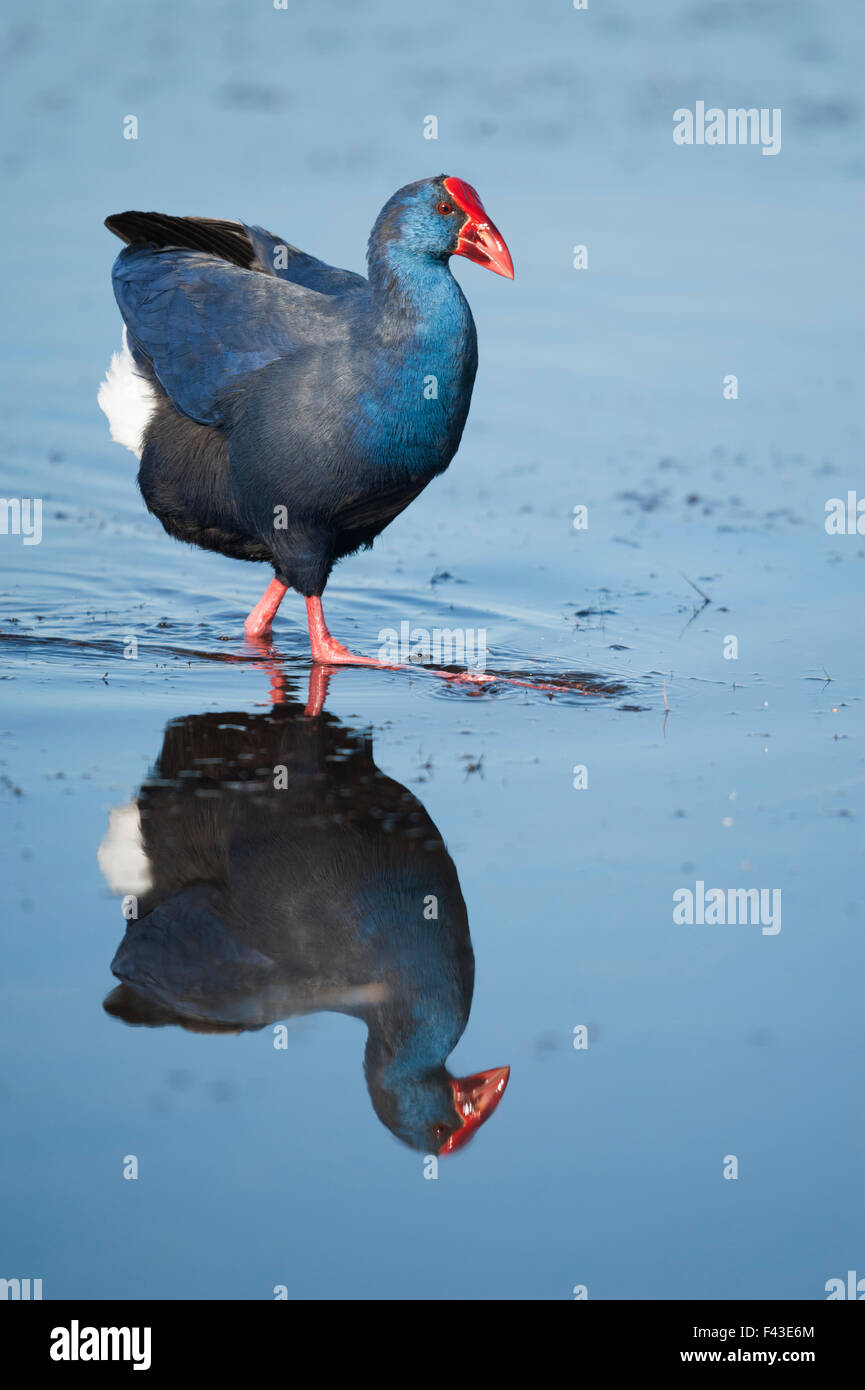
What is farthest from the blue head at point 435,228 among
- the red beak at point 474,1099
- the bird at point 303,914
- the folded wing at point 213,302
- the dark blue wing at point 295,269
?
the red beak at point 474,1099

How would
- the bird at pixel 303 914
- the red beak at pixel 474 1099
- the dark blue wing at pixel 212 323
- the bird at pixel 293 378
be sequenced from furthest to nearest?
the dark blue wing at pixel 212 323, the bird at pixel 293 378, the bird at pixel 303 914, the red beak at pixel 474 1099

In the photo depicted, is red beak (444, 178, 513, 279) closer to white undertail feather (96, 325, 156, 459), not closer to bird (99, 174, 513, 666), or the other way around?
bird (99, 174, 513, 666)

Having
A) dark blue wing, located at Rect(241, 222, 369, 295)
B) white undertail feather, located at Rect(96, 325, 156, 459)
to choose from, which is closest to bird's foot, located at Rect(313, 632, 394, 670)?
white undertail feather, located at Rect(96, 325, 156, 459)

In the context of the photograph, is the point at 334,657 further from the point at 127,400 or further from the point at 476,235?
the point at 476,235

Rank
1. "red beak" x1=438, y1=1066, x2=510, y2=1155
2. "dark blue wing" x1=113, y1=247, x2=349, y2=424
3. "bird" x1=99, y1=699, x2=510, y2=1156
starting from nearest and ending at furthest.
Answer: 1. "red beak" x1=438, y1=1066, x2=510, y2=1155
2. "bird" x1=99, y1=699, x2=510, y2=1156
3. "dark blue wing" x1=113, y1=247, x2=349, y2=424

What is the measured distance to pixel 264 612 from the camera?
667 cm

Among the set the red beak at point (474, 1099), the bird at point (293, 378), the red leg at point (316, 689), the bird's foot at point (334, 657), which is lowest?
the red beak at point (474, 1099)

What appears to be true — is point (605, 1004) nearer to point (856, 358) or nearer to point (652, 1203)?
point (652, 1203)

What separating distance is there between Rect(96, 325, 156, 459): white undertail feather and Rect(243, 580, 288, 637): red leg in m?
0.73

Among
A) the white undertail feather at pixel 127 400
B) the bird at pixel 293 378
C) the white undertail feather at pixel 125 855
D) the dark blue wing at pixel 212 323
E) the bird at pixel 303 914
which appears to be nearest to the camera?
the bird at pixel 303 914

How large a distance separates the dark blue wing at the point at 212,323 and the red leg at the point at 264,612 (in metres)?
0.75

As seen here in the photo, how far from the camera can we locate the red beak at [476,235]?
5797 millimetres

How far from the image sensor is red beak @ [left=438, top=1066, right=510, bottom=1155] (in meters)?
3.44

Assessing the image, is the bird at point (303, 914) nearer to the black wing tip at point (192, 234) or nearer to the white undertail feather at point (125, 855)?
the white undertail feather at point (125, 855)
